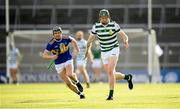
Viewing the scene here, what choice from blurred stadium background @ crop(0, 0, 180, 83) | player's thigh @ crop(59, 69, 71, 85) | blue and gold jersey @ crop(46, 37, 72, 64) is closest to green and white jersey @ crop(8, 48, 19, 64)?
blurred stadium background @ crop(0, 0, 180, 83)

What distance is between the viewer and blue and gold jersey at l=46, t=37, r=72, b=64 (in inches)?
779

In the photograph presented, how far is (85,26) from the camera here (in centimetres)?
4522

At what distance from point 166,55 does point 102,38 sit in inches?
951

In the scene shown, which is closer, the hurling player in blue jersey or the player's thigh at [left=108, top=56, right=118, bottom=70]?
the player's thigh at [left=108, top=56, right=118, bottom=70]

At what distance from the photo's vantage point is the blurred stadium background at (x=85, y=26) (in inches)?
1578

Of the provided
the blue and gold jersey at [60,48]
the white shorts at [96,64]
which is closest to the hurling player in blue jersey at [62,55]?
the blue and gold jersey at [60,48]

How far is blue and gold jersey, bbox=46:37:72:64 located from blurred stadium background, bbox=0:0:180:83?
19945mm

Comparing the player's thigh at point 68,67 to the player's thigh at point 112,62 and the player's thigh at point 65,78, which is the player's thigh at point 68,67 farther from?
the player's thigh at point 112,62

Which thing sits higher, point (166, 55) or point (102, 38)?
point (102, 38)

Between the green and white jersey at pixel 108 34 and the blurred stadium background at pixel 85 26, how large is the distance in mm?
20562

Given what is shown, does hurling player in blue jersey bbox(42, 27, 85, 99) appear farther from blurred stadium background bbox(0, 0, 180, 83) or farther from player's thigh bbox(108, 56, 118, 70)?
blurred stadium background bbox(0, 0, 180, 83)

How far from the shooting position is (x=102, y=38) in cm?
1927

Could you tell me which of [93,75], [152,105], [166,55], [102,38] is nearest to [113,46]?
[102,38]

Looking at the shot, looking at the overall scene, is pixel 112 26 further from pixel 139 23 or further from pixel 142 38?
pixel 139 23
